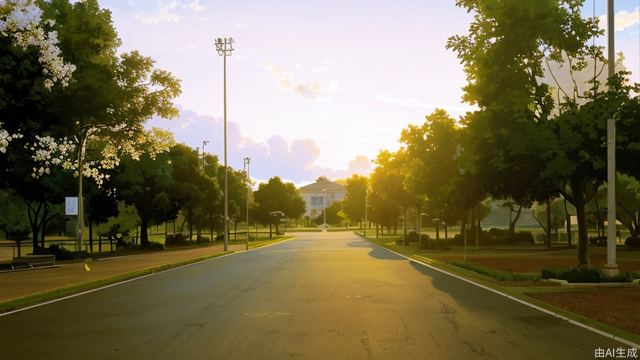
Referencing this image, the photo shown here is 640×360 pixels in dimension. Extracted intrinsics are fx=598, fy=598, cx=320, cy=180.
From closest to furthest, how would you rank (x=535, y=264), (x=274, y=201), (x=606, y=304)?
(x=606, y=304)
(x=535, y=264)
(x=274, y=201)

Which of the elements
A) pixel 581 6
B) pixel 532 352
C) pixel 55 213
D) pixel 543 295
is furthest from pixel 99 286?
pixel 55 213

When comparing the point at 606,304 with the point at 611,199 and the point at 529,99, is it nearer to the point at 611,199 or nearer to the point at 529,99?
the point at 611,199

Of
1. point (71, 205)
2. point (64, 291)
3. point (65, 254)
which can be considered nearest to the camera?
point (64, 291)

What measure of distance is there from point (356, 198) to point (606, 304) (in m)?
110

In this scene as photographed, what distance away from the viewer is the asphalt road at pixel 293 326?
8.24m

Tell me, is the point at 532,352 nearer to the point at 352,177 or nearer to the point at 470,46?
the point at 470,46

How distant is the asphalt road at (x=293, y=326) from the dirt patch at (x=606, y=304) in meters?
0.84

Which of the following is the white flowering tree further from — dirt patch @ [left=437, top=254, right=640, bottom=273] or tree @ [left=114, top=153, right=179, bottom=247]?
dirt patch @ [left=437, top=254, right=640, bottom=273]

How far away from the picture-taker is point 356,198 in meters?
123

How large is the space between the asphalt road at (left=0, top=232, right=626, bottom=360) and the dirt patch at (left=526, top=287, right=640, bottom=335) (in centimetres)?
84

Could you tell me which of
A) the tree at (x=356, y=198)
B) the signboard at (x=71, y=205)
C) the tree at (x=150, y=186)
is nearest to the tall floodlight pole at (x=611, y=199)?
the signboard at (x=71, y=205)

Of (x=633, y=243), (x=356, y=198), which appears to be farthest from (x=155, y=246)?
(x=356, y=198)

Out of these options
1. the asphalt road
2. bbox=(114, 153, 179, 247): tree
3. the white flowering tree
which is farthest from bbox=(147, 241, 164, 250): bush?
the asphalt road

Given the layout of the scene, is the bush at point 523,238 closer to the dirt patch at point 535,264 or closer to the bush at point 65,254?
the dirt patch at point 535,264
